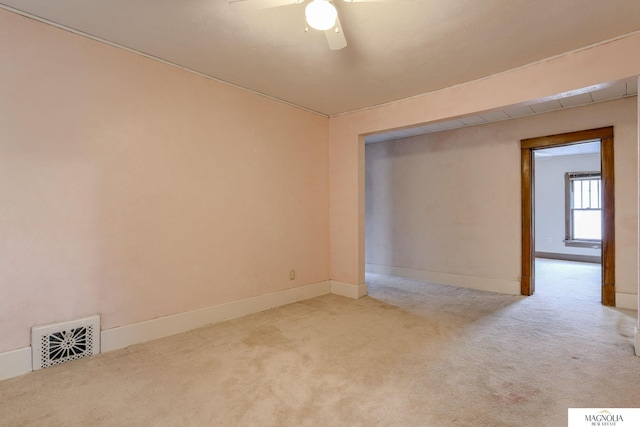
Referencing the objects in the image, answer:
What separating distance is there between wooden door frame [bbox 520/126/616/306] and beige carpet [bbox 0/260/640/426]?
2.23 ft

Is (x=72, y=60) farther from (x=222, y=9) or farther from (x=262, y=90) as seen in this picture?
(x=262, y=90)

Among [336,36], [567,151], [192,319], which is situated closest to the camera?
[336,36]

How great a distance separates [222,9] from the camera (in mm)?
2141

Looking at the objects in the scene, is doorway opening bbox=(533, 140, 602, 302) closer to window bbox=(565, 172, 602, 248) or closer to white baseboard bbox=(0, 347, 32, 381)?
window bbox=(565, 172, 602, 248)

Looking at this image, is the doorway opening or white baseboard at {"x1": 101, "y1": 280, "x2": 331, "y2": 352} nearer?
white baseboard at {"x1": 101, "y1": 280, "x2": 331, "y2": 352}

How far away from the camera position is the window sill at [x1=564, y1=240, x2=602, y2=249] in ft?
23.9

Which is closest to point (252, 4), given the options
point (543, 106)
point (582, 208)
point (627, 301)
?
point (543, 106)

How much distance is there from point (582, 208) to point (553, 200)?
61cm

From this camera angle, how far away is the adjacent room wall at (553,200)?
7715 millimetres

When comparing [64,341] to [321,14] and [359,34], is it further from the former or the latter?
[359,34]

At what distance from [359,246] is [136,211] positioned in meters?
2.68

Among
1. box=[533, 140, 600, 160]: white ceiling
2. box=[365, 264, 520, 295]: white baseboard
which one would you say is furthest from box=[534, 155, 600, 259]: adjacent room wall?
box=[365, 264, 520, 295]: white baseboard

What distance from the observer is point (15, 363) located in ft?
7.15

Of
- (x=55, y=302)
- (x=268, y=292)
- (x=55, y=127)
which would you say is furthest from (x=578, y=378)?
(x=55, y=127)
